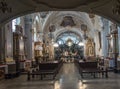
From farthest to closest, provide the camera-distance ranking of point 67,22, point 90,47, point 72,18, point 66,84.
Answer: point 90,47
point 67,22
point 72,18
point 66,84

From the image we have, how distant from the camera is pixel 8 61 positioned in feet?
57.1

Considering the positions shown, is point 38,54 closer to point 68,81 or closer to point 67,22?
point 67,22

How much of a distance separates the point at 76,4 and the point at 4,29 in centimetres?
462

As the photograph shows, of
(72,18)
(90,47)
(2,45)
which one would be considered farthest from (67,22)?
(2,45)

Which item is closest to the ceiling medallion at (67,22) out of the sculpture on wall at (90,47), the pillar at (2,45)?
the sculpture on wall at (90,47)

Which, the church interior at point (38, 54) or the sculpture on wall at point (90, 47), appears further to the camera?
the sculpture on wall at point (90, 47)

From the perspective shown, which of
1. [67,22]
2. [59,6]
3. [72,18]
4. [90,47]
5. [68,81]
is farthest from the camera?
[90,47]

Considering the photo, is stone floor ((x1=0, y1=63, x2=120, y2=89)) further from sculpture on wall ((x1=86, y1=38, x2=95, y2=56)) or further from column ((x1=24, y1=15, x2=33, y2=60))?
sculpture on wall ((x1=86, y1=38, x2=95, y2=56))

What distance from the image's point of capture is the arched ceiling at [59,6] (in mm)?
14930

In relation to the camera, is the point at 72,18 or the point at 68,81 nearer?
the point at 68,81

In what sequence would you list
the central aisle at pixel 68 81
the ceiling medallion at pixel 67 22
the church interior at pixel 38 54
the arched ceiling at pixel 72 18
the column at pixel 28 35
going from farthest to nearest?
1. the ceiling medallion at pixel 67 22
2. the arched ceiling at pixel 72 18
3. the column at pixel 28 35
4. the church interior at pixel 38 54
5. the central aisle at pixel 68 81

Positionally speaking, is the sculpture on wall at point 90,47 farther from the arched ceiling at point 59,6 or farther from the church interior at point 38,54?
the arched ceiling at point 59,6

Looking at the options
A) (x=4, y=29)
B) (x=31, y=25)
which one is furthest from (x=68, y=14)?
(x=4, y=29)

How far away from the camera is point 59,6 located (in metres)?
15.3
